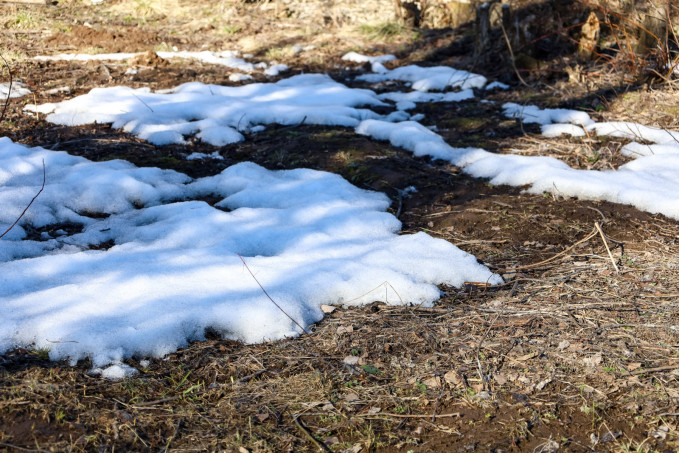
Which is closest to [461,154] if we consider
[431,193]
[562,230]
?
[431,193]

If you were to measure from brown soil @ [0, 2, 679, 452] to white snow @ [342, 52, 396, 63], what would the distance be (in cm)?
477

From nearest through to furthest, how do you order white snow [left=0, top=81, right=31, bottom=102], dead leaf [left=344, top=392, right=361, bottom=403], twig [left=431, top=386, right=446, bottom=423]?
twig [left=431, top=386, right=446, bottom=423]
dead leaf [left=344, top=392, right=361, bottom=403]
white snow [left=0, top=81, right=31, bottom=102]

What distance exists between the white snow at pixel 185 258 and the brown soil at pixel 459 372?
12 centimetres

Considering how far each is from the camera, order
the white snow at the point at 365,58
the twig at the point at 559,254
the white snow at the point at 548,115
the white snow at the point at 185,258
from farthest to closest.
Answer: the white snow at the point at 365,58 < the white snow at the point at 548,115 < the twig at the point at 559,254 < the white snow at the point at 185,258

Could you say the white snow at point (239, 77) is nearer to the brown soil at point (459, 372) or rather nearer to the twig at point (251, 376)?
the brown soil at point (459, 372)

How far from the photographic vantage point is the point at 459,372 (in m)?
2.31

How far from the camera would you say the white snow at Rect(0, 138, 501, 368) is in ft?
8.24

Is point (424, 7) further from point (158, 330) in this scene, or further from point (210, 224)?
point (158, 330)

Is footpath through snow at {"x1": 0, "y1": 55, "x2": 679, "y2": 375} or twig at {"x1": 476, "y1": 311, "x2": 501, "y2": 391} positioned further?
footpath through snow at {"x1": 0, "y1": 55, "x2": 679, "y2": 375}

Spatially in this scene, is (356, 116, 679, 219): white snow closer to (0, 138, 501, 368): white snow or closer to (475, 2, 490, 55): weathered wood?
(0, 138, 501, 368): white snow

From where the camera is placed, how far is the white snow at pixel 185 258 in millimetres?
2512

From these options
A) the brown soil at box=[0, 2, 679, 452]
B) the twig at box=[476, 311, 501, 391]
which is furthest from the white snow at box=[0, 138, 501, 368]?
the twig at box=[476, 311, 501, 391]

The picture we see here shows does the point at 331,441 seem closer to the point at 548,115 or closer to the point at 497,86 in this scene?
the point at 548,115

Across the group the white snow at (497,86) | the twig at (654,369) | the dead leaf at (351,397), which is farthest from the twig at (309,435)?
the white snow at (497,86)
